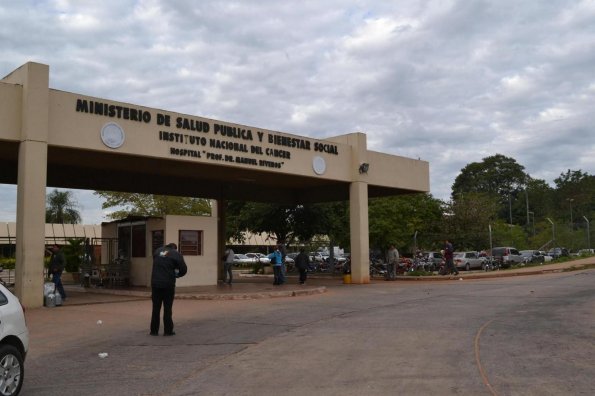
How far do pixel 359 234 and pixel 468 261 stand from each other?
17269mm

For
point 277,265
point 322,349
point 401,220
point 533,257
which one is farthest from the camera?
point 401,220

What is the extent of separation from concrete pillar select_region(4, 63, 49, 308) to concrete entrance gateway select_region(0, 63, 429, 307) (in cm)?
3

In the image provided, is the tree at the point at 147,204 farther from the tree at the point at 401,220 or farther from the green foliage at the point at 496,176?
the green foliage at the point at 496,176

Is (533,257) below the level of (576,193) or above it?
below

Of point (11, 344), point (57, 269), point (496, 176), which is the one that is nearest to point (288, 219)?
point (57, 269)

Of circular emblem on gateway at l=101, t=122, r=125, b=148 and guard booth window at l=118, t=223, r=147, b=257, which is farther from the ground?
circular emblem on gateway at l=101, t=122, r=125, b=148

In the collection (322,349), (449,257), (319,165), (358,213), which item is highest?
(319,165)

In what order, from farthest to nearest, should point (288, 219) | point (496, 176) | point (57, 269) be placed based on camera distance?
point (496, 176), point (288, 219), point (57, 269)

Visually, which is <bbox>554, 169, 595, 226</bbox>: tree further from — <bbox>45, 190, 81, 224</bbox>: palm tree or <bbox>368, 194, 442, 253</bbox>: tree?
<bbox>45, 190, 81, 224</bbox>: palm tree

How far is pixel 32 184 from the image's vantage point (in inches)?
658

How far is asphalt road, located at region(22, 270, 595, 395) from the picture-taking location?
7371 mm

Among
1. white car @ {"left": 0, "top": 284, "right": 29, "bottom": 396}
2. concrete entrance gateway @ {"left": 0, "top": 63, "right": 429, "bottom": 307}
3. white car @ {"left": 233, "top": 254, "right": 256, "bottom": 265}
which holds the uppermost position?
concrete entrance gateway @ {"left": 0, "top": 63, "right": 429, "bottom": 307}

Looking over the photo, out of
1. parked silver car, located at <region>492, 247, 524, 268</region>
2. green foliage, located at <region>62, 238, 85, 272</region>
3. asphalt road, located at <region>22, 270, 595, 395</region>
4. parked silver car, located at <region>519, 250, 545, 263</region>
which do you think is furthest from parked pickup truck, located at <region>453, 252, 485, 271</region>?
green foliage, located at <region>62, 238, 85, 272</region>

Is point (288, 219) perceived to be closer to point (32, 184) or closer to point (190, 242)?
point (190, 242)
